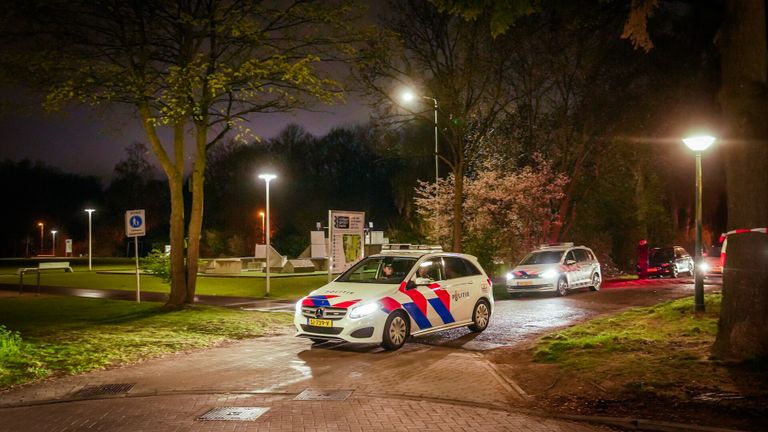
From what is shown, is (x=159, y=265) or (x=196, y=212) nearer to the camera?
(x=196, y=212)

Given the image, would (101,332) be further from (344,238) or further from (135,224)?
(344,238)

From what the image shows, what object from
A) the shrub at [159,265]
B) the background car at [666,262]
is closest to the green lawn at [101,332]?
the shrub at [159,265]

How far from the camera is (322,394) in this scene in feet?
26.7

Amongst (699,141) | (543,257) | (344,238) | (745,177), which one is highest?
(699,141)

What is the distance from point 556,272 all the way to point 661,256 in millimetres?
12506

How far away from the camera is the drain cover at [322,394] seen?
7.95m

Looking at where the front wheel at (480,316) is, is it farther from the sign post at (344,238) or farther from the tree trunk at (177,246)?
the tree trunk at (177,246)

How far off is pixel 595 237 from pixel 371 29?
72.4 ft

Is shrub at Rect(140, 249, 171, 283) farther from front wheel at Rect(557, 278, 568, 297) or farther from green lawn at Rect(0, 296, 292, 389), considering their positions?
front wheel at Rect(557, 278, 568, 297)

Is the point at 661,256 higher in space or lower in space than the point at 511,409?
higher

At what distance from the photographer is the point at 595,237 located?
34.7 m

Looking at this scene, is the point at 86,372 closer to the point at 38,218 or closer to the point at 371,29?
the point at 371,29

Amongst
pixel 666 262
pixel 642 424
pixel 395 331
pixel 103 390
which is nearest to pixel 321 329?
pixel 395 331

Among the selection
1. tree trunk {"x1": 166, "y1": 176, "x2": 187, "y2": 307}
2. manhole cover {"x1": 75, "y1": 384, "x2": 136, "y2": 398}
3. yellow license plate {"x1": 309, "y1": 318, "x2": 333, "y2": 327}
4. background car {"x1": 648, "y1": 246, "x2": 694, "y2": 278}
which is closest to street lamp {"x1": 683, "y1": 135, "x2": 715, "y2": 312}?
yellow license plate {"x1": 309, "y1": 318, "x2": 333, "y2": 327}
